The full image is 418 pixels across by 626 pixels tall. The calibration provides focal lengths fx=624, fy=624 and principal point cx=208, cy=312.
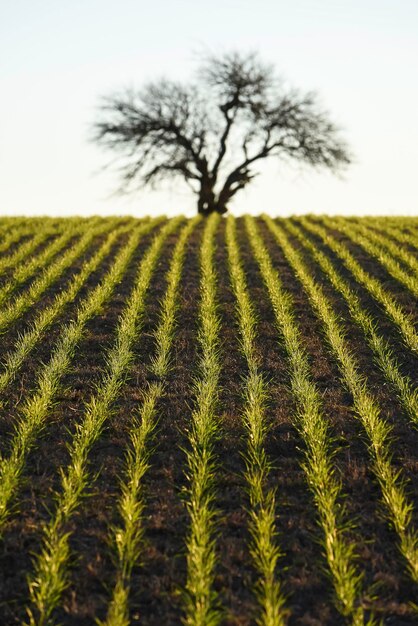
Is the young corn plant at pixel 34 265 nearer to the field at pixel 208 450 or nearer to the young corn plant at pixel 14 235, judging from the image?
the field at pixel 208 450

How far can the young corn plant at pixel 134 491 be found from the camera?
4297 mm

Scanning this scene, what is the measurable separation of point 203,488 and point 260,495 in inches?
19.9

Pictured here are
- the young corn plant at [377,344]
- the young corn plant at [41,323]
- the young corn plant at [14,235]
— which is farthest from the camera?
the young corn plant at [14,235]

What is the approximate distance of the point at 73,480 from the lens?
18.2ft

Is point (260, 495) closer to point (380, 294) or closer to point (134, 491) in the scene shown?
point (134, 491)

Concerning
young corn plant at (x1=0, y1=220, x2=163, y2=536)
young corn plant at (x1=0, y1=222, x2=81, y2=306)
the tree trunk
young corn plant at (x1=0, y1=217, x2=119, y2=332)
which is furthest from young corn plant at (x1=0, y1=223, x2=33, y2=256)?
the tree trunk

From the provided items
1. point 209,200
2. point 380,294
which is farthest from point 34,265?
point 209,200

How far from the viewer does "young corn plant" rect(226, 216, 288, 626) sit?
428cm

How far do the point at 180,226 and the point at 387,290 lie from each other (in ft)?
29.9

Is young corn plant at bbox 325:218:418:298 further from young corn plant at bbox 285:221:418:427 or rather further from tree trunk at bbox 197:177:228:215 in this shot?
tree trunk at bbox 197:177:228:215

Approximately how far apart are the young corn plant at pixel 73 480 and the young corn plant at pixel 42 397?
41cm

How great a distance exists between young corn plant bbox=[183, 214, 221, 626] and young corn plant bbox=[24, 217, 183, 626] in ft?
3.03


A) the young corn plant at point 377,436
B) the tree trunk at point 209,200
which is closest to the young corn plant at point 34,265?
the young corn plant at point 377,436

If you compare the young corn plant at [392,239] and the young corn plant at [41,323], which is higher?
the young corn plant at [392,239]
